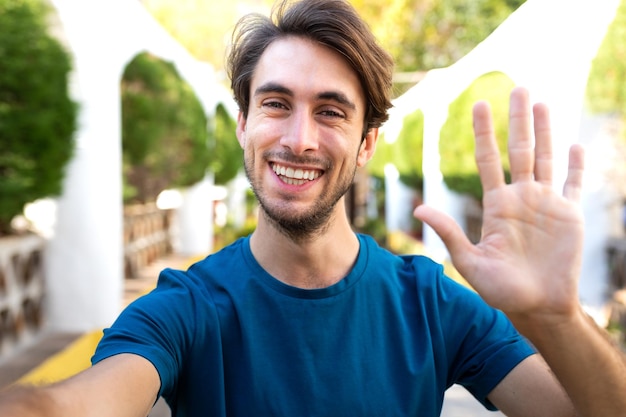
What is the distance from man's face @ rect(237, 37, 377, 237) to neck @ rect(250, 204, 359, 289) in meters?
0.03

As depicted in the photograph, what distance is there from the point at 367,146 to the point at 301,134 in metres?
0.36

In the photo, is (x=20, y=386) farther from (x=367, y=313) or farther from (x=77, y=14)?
(x=77, y=14)

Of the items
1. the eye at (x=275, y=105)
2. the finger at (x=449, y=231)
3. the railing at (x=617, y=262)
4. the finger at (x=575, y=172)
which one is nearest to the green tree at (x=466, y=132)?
the railing at (x=617, y=262)

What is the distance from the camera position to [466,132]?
734 cm

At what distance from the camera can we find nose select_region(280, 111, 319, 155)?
1550 millimetres

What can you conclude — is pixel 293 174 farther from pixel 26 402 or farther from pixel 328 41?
pixel 26 402

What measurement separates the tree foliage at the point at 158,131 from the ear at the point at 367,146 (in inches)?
237

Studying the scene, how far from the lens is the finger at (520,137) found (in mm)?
1255

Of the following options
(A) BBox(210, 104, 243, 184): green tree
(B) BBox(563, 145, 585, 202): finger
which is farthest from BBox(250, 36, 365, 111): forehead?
(A) BBox(210, 104, 243, 184): green tree

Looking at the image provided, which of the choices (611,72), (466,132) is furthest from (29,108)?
(466,132)

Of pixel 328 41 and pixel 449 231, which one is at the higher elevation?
pixel 328 41

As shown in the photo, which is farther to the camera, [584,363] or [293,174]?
[293,174]

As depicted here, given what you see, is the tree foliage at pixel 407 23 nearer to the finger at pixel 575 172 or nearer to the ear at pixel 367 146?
the ear at pixel 367 146

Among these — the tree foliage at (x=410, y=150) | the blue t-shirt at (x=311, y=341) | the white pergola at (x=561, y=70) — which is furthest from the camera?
the tree foliage at (x=410, y=150)
